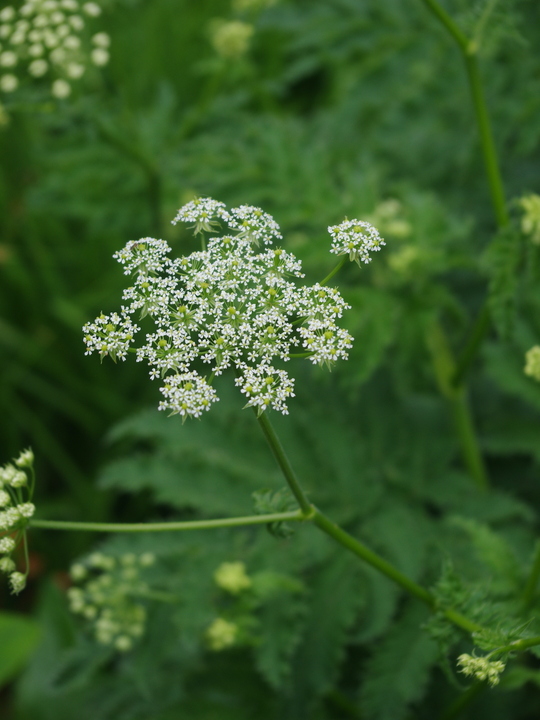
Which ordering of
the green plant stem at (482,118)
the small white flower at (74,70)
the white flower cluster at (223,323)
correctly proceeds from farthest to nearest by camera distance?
the small white flower at (74,70)
the green plant stem at (482,118)
the white flower cluster at (223,323)

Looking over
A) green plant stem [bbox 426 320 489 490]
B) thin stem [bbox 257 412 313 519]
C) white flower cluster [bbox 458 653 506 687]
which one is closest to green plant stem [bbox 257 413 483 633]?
thin stem [bbox 257 412 313 519]

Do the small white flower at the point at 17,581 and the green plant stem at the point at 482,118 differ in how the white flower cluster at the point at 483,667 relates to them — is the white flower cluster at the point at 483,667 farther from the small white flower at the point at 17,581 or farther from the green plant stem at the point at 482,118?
the green plant stem at the point at 482,118

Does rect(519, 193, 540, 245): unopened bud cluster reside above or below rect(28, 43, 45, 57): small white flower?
below

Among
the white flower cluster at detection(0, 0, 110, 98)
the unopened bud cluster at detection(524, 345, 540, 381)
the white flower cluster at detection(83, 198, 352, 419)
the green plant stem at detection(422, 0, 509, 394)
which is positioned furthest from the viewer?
the white flower cluster at detection(0, 0, 110, 98)

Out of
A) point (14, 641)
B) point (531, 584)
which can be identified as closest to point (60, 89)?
point (14, 641)

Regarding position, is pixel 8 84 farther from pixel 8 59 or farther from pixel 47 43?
pixel 47 43

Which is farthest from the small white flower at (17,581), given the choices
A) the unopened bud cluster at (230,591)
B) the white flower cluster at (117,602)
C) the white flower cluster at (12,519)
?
the white flower cluster at (117,602)

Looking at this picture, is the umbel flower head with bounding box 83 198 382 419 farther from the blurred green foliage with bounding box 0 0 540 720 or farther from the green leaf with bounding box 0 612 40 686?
the green leaf with bounding box 0 612 40 686
